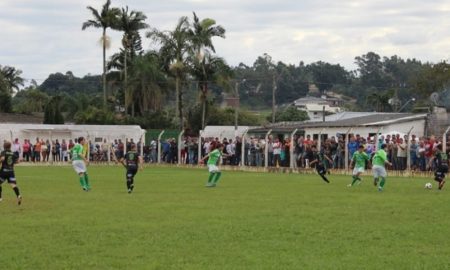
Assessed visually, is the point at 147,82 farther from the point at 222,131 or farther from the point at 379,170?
the point at 379,170

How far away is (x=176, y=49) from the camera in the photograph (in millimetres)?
68438

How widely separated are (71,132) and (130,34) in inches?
626

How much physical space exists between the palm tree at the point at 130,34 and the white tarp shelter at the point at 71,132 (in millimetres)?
10153

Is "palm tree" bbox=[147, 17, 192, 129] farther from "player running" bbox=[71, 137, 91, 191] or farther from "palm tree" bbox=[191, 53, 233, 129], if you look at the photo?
"player running" bbox=[71, 137, 91, 191]

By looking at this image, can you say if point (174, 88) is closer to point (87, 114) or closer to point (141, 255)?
point (87, 114)

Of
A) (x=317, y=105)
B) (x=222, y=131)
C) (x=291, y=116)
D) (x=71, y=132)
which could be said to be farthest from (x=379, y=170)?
(x=317, y=105)

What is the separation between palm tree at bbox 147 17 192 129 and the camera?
6794 cm

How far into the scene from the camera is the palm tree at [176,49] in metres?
67.9

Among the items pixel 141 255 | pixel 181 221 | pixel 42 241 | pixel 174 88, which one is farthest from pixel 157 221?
pixel 174 88

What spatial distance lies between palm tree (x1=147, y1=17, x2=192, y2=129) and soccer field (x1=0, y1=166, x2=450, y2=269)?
136 ft

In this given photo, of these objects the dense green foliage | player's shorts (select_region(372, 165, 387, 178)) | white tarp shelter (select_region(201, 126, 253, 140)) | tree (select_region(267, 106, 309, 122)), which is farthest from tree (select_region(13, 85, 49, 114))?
player's shorts (select_region(372, 165, 387, 178))

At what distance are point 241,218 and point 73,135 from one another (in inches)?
1898

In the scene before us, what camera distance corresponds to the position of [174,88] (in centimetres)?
7494

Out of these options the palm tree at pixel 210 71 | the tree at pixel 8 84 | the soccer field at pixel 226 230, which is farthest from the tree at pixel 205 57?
the soccer field at pixel 226 230
